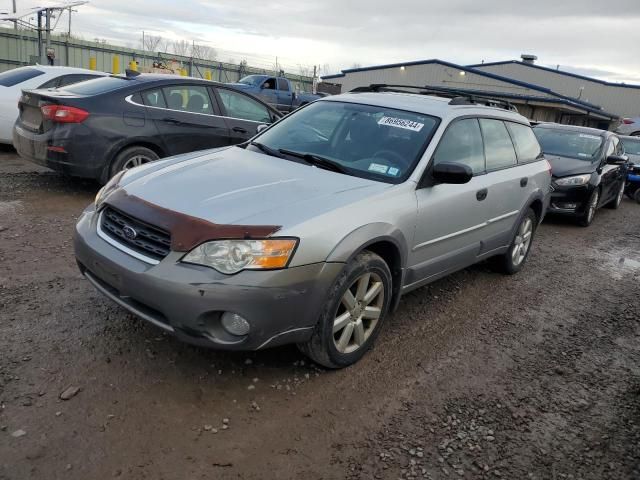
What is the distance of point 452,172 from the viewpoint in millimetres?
3670

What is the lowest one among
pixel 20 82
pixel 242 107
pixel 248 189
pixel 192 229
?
pixel 20 82

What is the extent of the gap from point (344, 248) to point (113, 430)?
1529 millimetres

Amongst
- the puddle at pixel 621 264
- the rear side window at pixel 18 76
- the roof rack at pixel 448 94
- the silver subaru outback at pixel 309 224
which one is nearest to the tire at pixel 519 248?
the silver subaru outback at pixel 309 224

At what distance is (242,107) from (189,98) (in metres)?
0.86

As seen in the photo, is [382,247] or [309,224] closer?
[309,224]

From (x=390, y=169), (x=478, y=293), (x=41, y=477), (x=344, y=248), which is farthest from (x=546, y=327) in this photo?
(x=41, y=477)

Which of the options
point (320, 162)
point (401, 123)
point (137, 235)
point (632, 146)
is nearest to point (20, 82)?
point (320, 162)

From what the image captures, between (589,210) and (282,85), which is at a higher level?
(589,210)

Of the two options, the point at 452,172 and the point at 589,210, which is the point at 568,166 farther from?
the point at 452,172

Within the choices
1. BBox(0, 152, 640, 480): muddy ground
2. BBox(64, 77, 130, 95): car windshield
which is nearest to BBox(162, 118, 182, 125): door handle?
BBox(64, 77, 130, 95): car windshield

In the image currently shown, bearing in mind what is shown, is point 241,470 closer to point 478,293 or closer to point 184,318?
point 184,318

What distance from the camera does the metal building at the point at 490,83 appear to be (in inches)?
1125

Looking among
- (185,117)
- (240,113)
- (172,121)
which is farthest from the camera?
(240,113)

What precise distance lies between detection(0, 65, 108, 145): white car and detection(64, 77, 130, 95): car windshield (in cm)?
169
